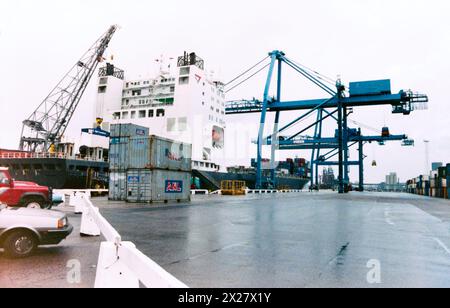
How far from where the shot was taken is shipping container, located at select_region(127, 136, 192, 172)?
22.8m

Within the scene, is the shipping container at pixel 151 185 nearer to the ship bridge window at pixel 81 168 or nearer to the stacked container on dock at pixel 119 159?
the stacked container on dock at pixel 119 159

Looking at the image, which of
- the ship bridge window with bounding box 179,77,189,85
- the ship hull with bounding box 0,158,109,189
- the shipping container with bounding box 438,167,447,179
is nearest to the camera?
the ship hull with bounding box 0,158,109,189

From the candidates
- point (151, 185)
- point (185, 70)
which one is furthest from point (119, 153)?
point (185, 70)

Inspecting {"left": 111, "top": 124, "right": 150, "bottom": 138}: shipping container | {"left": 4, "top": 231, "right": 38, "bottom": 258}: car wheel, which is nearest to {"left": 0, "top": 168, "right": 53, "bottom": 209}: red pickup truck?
{"left": 4, "top": 231, "right": 38, "bottom": 258}: car wheel

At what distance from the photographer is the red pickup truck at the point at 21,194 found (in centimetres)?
1179

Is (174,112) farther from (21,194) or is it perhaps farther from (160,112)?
(21,194)

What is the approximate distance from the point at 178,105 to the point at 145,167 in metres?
30.2

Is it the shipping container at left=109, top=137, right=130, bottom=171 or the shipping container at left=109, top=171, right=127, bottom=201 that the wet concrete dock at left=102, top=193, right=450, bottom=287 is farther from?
the shipping container at left=109, top=137, right=130, bottom=171

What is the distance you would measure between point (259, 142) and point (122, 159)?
3060 cm

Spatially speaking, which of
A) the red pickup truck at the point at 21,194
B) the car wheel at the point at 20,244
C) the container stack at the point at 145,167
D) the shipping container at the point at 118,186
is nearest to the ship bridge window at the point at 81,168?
the container stack at the point at 145,167

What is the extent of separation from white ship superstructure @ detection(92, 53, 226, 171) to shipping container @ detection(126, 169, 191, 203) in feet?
82.9

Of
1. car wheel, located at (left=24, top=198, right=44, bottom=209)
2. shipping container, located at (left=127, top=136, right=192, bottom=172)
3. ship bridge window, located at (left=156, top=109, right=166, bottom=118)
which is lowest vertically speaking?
car wheel, located at (left=24, top=198, right=44, bottom=209)
